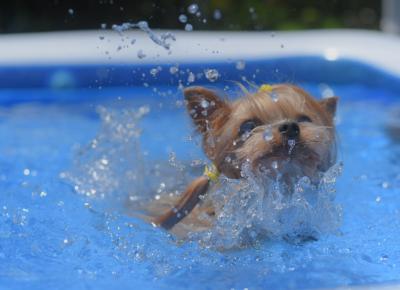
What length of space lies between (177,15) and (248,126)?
244 inches

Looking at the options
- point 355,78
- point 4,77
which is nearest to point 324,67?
point 355,78

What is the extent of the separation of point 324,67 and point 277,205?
351 centimetres

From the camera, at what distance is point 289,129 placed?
10.1 ft

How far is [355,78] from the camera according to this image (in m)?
6.58

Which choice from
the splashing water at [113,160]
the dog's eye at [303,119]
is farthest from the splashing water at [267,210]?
the splashing water at [113,160]

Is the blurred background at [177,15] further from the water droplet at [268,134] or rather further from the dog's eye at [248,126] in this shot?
the water droplet at [268,134]

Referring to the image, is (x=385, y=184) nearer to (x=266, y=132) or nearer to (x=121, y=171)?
(x=121, y=171)

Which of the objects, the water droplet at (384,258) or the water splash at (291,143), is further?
the water droplet at (384,258)

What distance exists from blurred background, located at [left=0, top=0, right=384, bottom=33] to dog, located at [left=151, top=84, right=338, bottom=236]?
569cm

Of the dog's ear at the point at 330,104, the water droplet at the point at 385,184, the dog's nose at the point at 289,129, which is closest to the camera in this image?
the dog's nose at the point at 289,129

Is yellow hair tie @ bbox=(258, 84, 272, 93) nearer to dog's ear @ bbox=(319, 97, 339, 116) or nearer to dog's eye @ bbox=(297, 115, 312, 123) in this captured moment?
dog's eye @ bbox=(297, 115, 312, 123)

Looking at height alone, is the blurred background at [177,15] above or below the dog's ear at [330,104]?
above

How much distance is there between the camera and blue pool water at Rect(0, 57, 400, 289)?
308 centimetres

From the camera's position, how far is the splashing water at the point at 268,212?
330cm
